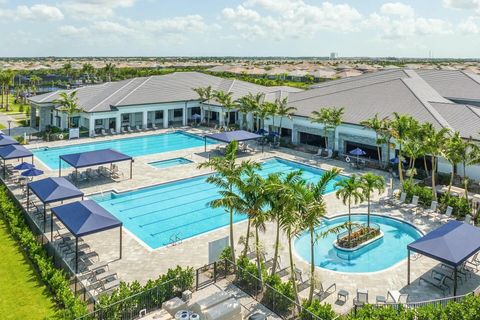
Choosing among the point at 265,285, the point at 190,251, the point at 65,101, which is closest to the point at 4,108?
the point at 65,101

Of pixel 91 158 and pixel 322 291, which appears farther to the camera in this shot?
pixel 91 158

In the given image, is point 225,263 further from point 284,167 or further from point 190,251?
point 284,167

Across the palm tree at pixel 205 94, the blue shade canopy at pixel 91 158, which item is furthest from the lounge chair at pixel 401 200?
the palm tree at pixel 205 94

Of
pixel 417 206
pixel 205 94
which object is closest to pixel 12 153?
pixel 205 94

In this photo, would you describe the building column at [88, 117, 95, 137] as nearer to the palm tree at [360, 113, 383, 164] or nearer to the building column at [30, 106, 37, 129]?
the building column at [30, 106, 37, 129]

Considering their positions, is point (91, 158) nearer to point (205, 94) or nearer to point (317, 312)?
point (317, 312)
